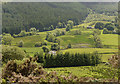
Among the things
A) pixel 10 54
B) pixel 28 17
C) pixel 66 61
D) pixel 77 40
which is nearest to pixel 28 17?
pixel 28 17

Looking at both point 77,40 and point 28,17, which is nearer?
point 77,40

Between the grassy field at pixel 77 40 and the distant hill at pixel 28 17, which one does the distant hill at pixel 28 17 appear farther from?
the grassy field at pixel 77 40

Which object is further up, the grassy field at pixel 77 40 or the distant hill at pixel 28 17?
the distant hill at pixel 28 17

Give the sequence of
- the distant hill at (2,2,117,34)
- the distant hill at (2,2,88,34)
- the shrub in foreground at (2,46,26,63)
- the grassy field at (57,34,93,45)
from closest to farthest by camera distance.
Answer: the shrub in foreground at (2,46,26,63), the grassy field at (57,34,93,45), the distant hill at (2,2,117,34), the distant hill at (2,2,88,34)

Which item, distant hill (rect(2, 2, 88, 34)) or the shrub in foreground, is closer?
the shrub in foreground

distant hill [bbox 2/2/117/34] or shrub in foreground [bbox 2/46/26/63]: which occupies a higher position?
distant hill [bbox 2/2/117/34]

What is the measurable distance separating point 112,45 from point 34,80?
100320mm

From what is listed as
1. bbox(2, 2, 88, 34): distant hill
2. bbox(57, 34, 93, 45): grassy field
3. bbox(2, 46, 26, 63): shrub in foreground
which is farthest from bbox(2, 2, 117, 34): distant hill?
bbox(2, 46, 26, 63): shrub in foreground

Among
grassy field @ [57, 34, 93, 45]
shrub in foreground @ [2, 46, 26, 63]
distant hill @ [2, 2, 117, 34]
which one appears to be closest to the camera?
shrub in foreground @ [2, 46, 26, 63]

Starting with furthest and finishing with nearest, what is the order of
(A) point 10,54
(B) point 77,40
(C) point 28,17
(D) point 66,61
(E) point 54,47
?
(C) point 28,17, (B) point 77,40, (E) point 54,47, (D) point 66,61, (A) point 10,54

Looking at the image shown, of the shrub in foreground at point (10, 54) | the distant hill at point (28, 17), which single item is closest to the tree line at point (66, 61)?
the shrub in foreground at point (10, 54)

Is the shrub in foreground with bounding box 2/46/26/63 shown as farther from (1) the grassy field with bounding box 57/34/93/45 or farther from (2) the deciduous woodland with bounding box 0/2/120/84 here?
(1) the grassy field with bounding box 57/34/93/45

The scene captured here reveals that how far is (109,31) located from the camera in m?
144

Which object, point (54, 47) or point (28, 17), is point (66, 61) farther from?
point (28, 17)
